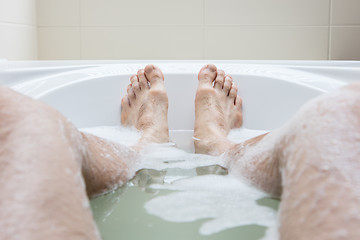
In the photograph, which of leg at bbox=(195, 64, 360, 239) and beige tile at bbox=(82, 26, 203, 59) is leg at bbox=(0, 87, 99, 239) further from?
beige tile at bbox=(82, 26, 203, 59)

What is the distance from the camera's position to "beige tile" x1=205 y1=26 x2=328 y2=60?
2.00 metres

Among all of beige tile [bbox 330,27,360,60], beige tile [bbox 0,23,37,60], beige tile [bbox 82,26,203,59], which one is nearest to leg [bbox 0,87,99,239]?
beige tile [bbox 0,23,37,60]

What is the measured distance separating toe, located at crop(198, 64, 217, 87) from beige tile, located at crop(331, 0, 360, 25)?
3.26ft

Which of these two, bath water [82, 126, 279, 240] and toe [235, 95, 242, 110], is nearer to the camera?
bath water [82, 126, 279, 240]

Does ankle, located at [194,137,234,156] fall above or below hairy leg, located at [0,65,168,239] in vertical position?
below

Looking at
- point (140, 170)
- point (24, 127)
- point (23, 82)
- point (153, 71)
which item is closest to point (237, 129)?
point (153, 71)

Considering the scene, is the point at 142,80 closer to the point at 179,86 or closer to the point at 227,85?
the point at 179,86

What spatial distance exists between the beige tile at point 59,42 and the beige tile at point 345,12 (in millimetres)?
1368

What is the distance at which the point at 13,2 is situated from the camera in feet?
5.86

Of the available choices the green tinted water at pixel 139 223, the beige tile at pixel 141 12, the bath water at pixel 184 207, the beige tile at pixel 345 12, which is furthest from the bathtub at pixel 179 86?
the beige tile at pixel 345 12

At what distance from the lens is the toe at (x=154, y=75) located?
135cm

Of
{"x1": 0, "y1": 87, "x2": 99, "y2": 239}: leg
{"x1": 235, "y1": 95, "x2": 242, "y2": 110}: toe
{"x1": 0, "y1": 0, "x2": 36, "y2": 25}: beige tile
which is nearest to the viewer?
{"x1": 0, "y1": 87, "x2": 99, "y2": 239}: leg

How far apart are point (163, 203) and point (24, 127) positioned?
0.29 meters

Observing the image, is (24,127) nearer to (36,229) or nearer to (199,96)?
(36,229)
